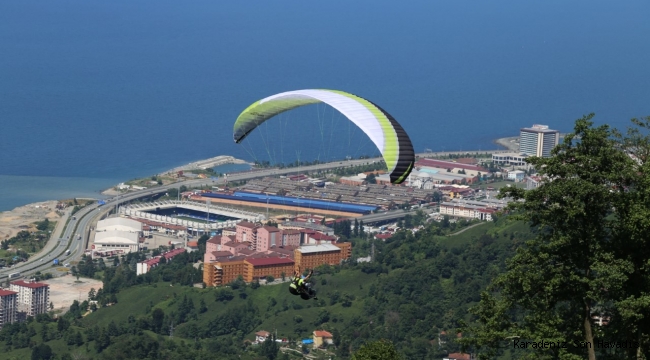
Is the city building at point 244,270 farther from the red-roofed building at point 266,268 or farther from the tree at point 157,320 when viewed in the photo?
the tree at point 157,320

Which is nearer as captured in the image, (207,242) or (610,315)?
(610,315)

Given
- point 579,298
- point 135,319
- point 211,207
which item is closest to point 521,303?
point 579,298

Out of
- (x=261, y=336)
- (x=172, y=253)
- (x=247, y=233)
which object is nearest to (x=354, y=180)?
(x=247, y=233)

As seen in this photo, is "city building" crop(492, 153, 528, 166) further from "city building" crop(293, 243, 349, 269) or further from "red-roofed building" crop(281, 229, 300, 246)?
"city building" crop(293, 243, 349, 269)

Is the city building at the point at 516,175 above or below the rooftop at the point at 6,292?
above

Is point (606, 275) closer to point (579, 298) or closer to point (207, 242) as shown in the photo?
point (579, 298)

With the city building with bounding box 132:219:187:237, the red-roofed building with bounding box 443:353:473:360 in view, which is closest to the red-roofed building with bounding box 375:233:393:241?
the city building with bounding box 132:219:187:237

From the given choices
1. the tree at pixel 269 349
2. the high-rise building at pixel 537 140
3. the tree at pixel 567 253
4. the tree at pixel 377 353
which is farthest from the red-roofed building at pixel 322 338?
the high-rise building at pixel 537 140
